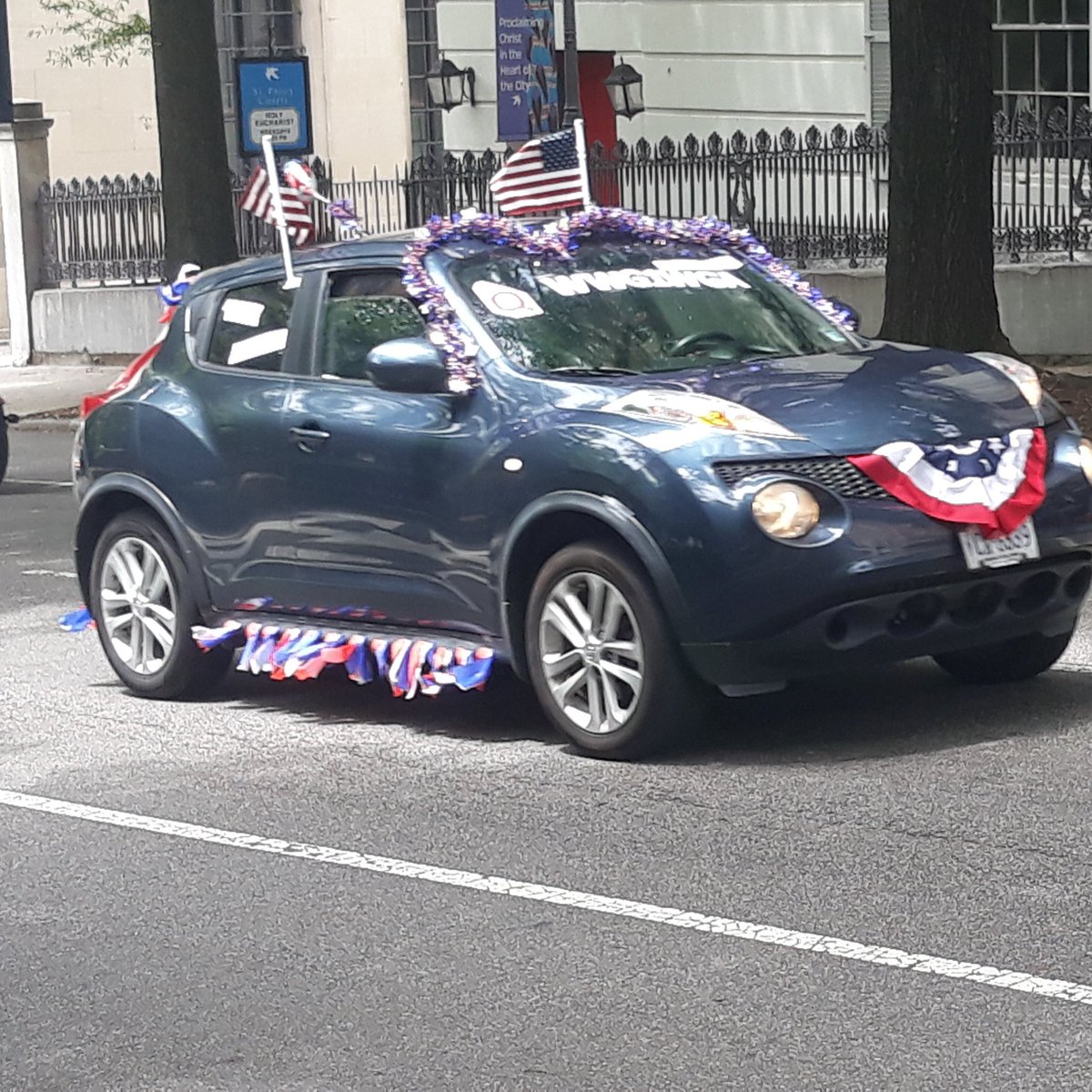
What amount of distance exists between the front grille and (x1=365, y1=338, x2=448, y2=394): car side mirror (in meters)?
1.18

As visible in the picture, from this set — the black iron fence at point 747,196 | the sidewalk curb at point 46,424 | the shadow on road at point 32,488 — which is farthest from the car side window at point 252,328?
the sidewalk curb at point 46,424

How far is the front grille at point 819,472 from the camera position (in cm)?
780

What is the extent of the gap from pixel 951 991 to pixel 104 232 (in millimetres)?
25542

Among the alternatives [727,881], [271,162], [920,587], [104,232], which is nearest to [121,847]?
[727,881]

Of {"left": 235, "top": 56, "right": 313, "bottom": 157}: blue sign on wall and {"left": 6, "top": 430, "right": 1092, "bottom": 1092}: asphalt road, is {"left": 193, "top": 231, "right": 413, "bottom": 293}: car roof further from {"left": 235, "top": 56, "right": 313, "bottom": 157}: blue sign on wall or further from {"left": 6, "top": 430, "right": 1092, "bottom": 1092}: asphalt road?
{"left": 235, "top": 56, "right": 313, "bottom": 157}: blue sign on wall

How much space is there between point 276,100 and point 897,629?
1549 cm

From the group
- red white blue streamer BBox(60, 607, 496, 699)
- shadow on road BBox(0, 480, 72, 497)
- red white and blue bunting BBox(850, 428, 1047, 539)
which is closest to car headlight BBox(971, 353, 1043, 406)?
red white and blue bunting BBox(850, 428, 1047, 539)

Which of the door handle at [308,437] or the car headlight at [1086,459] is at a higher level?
the door handle at [308,437]

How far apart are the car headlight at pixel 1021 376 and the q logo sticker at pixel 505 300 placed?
149 centimetres

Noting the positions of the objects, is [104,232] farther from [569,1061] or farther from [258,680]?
[569,1061]

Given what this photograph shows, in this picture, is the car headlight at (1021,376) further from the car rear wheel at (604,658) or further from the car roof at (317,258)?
the car roof at (317,258)

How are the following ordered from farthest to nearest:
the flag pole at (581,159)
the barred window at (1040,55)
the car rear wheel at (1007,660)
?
the barred window at (1040,55) < the flag pole at (581,159) < the car rear wheel at (1007,660)

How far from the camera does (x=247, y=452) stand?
9328 mm

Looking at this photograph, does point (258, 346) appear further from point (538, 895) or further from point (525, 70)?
point (525, 70)
